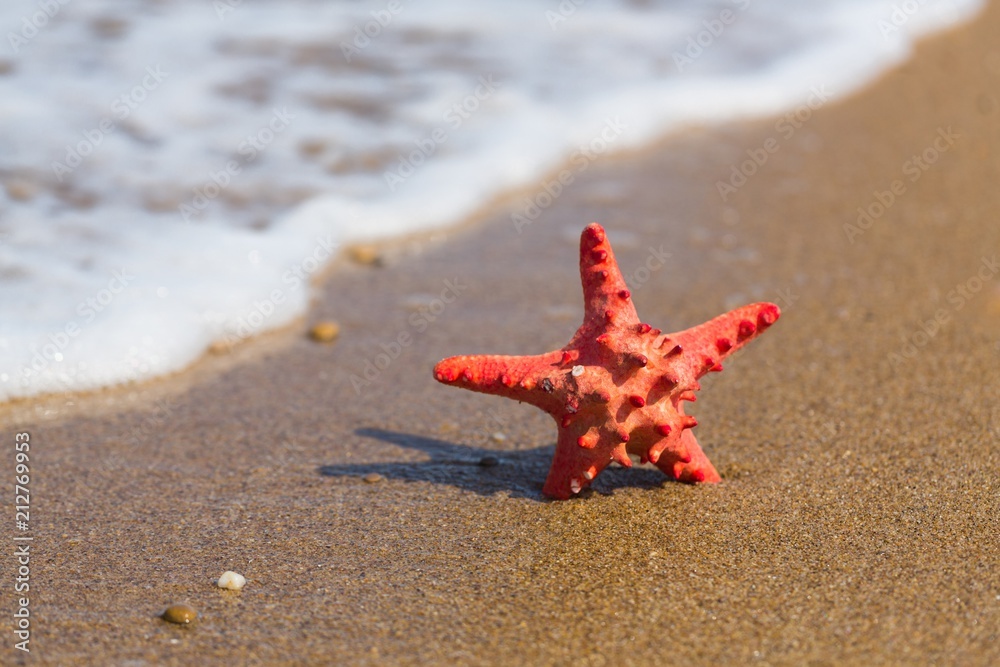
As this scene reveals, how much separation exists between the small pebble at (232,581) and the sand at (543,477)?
0.10 ft

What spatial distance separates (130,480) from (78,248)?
1.76 meters

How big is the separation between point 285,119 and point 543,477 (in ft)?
12.4

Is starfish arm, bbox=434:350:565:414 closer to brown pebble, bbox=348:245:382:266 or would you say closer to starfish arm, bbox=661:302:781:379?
starfish arm, bbox=661:302:781:379

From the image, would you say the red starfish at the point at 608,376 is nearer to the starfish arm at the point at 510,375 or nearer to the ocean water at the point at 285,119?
the starfish arm at the point at 510,375

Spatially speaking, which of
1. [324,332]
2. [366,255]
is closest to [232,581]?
[324,332]

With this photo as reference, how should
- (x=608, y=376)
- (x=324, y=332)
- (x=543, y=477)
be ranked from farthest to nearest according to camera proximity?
(x=324, y=332) → (x=543, y=477) → (x=608, y=376)

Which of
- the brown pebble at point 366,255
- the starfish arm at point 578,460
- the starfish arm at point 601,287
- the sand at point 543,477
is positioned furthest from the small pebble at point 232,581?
the brown pebble at point 366,255

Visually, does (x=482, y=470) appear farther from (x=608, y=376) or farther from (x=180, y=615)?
(x=180, y=615)

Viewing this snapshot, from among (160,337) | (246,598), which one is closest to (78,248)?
(160,337)

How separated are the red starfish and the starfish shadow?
200 millimetres

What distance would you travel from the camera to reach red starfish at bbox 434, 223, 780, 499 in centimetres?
265

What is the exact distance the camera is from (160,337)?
3.97 m

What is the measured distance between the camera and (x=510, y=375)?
8.91 ft

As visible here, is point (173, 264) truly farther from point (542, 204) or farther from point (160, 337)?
point (542, 204)
